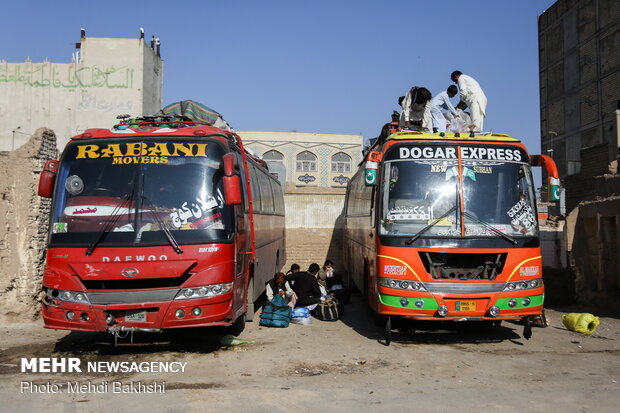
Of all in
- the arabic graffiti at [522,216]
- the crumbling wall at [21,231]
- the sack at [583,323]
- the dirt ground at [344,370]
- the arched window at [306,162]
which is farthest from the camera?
the arched window at [306,162]

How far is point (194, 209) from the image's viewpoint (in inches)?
258

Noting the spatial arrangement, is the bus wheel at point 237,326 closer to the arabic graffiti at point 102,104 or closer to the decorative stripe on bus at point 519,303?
the decorative stripe on bus at point 519,303

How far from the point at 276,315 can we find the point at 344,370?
2992 millimetres

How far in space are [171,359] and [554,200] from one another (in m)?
5.55

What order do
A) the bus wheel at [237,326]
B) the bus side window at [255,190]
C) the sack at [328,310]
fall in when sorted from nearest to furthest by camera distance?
the bus wheel at [237,326] < the bus side window at [255,190] < the sack at [328,310]

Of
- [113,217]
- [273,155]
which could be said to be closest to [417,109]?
[113,217]

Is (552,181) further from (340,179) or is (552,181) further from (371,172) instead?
(340,179)

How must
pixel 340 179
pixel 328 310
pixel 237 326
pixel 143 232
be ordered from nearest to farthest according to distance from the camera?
pixel 143 232
pixel 237 326
pixel 328 310
pixel 340 179

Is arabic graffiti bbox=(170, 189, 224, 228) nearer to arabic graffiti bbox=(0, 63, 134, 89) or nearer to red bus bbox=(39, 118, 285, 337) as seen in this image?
red bus bbox=(39, 118, 285, 337)

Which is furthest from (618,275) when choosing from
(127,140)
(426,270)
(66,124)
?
(66,124)

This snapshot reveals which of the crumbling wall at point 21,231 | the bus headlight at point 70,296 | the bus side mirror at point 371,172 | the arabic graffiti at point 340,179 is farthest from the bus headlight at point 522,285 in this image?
the arabic graffiti at point 340,179

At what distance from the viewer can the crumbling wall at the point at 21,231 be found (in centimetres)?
945

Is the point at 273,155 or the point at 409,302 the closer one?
the point at 409,302

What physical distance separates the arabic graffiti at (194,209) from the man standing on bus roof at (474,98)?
5300 millimetres
